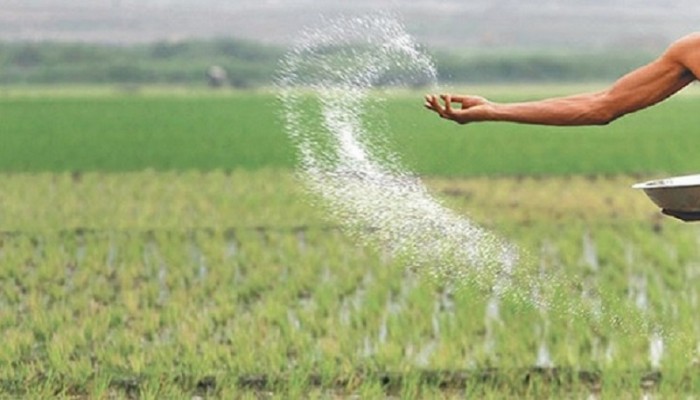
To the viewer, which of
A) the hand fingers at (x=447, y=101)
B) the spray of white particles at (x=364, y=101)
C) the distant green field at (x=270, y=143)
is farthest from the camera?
the distant green field at (x=270, y=143)

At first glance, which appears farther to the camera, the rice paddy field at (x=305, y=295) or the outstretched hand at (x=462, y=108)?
the rice paddy field at (x=305, y=295)

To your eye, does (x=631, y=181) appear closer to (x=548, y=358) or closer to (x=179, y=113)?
(x=548, y=358)

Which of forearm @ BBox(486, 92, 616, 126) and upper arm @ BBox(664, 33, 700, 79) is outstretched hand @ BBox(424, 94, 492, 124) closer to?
forearm @ BBox(486, 92, 616, 126)

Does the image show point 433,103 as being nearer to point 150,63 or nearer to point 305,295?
point 305,295

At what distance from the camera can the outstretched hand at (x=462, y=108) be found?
7.61 feet

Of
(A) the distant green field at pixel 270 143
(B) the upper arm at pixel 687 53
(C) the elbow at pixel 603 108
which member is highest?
(B) the upper arm at pixel 687 53

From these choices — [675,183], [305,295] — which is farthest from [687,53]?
[305,295]

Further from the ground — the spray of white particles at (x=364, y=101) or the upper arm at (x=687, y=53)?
the upper arm at (x=687, y=53)

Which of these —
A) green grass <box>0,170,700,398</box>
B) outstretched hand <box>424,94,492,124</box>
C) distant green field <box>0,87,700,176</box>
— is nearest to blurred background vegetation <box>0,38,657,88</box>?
distant green field <box>0,87,700,176</box>

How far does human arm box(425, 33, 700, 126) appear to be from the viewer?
2.32 meters

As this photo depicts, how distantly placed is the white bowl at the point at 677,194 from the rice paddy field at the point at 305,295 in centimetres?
211

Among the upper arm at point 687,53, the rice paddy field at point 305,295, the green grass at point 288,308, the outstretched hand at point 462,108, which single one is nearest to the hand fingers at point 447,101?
the outstretched hand at point 462,108

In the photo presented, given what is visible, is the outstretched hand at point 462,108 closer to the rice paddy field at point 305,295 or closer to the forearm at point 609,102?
the forearm at point 609,102

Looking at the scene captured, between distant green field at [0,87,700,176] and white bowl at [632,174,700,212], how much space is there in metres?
8.26
